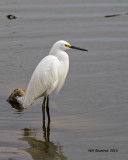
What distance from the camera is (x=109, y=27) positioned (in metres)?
12.0

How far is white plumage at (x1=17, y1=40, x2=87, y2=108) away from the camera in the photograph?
23.3 feet

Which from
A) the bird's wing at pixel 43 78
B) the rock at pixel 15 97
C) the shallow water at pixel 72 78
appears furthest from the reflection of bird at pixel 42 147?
the rock at pixel 15 97

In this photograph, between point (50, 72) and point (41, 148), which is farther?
point (50, 72)

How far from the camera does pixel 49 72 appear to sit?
7199mm

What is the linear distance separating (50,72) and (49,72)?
0.05 ft

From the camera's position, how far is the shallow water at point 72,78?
6.38 m

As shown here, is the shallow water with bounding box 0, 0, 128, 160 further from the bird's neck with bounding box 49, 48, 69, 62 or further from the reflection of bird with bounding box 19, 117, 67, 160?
the bird's neck with bounding box 49, 48, 69, 62

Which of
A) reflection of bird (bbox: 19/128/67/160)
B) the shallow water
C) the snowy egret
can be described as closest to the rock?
the shallow water

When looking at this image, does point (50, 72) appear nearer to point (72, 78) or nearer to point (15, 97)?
point (15, 97)

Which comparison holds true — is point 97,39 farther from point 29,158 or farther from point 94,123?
point 29,158

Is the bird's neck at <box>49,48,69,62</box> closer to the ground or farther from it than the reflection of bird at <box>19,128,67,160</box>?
farther from it

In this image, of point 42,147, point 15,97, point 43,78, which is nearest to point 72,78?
point 15,97

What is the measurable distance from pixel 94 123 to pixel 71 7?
277 inches

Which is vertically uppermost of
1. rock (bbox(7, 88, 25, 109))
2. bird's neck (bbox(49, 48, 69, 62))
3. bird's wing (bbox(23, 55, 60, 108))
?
bird's neck (bbox(49, 48, 69, 62))
